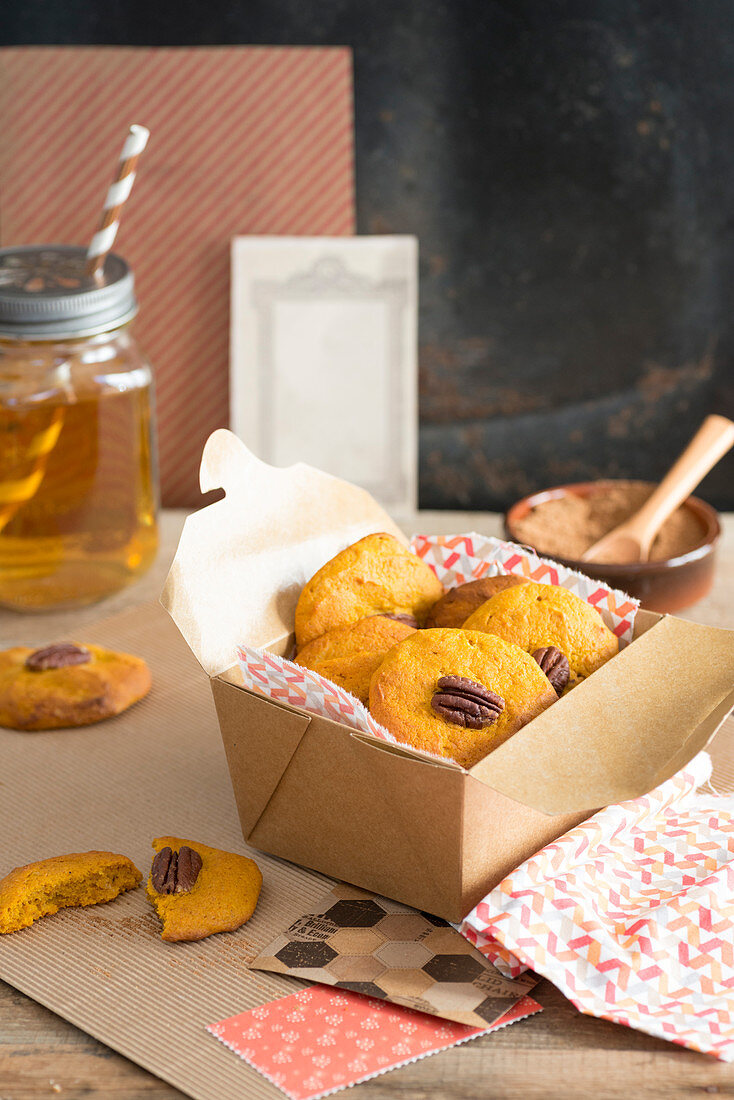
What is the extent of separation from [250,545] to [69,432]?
1.25 ft

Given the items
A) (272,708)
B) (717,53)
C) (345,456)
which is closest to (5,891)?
(272,708)

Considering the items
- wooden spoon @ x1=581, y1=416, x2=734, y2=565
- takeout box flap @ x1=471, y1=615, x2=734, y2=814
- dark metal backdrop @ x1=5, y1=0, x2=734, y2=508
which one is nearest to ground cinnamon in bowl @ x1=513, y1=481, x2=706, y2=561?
wooden spoon @ x1=581, y1=416, x2=734, y2=565

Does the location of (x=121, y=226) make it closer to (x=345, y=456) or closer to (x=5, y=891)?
(x=345, y=456)

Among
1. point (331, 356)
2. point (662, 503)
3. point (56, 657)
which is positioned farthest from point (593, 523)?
point (56, 657)

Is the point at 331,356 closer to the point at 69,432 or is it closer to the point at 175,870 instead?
the point at 69,432

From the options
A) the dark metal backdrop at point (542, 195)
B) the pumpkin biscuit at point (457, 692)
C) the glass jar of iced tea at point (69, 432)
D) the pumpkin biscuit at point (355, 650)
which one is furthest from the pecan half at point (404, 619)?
the dark metal backdrop at point (542, 195)

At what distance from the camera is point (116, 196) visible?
1.14m

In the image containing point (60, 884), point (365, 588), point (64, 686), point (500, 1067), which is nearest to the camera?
point (500, 1067)

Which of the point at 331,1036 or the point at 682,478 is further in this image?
the point at 682,478

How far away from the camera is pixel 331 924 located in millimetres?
779

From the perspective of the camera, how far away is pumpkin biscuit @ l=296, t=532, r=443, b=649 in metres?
0.92

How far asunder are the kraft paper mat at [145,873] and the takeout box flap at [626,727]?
21 centimetres

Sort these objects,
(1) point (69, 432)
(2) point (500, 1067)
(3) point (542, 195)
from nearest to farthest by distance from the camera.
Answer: (2) point (500, 1067) < (1) point (69, 432) < (3) point (542, 195)

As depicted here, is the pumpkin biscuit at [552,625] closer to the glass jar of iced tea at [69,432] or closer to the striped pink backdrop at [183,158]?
the glass jar of iced tea at [69,432]
